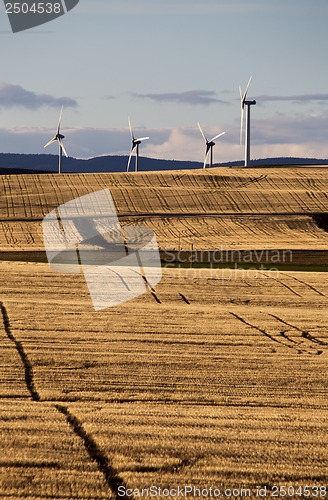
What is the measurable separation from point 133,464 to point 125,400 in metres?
5.53

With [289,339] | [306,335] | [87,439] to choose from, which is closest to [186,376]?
[87,439]

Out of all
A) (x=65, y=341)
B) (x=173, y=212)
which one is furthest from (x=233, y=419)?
(x=173, y=212)

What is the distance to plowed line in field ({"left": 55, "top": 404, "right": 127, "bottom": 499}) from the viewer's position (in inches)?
563

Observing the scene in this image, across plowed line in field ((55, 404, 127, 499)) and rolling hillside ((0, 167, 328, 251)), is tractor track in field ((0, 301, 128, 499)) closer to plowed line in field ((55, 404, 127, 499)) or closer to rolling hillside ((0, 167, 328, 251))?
plowed line in field ((55, 404, 127, 499))

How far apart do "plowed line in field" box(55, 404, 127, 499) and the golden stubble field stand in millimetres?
39

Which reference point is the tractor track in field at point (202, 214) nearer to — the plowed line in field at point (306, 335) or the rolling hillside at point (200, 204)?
the rolling hillside at point (200, 204)

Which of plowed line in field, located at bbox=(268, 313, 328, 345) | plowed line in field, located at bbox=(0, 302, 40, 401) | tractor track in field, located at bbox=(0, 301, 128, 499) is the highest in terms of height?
tractor track in field, located at bbox=(0, 301, 128, 499)

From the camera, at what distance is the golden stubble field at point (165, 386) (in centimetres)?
1489

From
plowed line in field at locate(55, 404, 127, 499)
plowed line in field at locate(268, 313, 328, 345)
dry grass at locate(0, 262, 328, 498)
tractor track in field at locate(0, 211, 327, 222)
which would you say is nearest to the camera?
plowed line in field at locate(55, 404, 127, 499)

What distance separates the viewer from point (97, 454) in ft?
51.4

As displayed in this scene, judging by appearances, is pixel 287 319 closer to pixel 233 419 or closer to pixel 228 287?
pixel 228 287

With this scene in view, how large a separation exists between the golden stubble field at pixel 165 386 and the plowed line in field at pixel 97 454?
4 cm

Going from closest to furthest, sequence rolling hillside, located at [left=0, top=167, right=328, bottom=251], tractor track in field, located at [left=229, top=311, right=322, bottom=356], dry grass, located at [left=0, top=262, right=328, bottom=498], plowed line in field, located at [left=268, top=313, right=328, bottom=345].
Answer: dry grass, located at [left=0, top=262, right=328, bottom=498] → tractor track in field, located at [left=229, top=311, right=322, bottom=356] → plowed line in field, located at [left=268, top=313, right=328, bottom=345] → rolling hillside, located at [left=0, top=167, right=328, bottom=251]

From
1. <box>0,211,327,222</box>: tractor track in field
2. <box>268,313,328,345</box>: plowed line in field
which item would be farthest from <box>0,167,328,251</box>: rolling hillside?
<box>268,313,328,345</box>: plowed line in field
